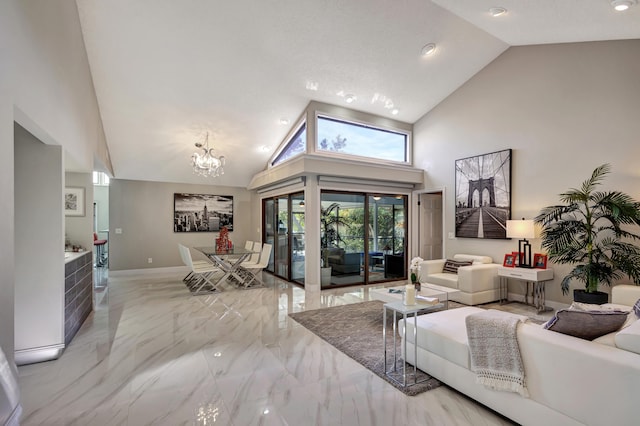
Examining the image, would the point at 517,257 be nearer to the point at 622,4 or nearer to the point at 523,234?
the point at 523,234

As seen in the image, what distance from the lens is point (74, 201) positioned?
465 cm

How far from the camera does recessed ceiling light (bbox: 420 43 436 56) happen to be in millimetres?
4762

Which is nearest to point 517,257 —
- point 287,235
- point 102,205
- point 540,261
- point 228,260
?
point 540,261

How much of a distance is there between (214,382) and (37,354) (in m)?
1.89

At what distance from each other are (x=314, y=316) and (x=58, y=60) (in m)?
4.03

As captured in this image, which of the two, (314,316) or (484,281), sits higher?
(484,281)

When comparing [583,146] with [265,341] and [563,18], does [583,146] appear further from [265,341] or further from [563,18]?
[265,341]

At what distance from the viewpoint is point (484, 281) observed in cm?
512

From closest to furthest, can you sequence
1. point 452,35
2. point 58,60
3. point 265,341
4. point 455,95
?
point 58,60, point 265,341, point 452,35, point 455,95

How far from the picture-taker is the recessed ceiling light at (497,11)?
3.75 m

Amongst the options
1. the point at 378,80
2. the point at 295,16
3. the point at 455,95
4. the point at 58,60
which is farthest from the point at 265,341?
the point at 455,95

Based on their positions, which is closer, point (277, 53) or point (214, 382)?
point (214, 382)

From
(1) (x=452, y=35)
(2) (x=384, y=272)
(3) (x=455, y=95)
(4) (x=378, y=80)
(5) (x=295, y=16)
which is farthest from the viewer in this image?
(2) (x=384, y=272)

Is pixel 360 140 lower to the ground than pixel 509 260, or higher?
higher
